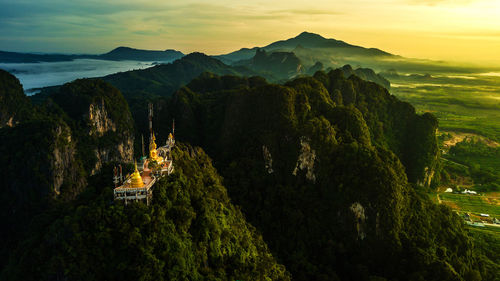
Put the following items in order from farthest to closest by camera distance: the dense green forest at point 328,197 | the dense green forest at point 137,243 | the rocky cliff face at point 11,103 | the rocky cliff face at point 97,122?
the rocky cliff face at point 11,103, the rocky cliff face at point 97,122, the dense green forest at point 328,197, the dense green forest at point 137,243

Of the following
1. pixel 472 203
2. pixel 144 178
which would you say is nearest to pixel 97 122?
pixel 144 178

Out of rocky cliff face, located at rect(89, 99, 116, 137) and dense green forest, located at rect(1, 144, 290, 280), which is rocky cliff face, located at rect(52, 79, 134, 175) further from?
dense green forest, located at rect(1, 144, 290, 280)

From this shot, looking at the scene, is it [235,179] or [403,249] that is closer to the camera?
[403,249]

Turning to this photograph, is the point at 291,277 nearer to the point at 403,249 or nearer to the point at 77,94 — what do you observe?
the point at 403,249

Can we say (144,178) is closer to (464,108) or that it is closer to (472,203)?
(472,203)

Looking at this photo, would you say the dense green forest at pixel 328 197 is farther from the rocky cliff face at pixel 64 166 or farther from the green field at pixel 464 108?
the green field at pixel 464 108

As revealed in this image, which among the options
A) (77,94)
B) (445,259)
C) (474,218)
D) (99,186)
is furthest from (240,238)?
(77,94)

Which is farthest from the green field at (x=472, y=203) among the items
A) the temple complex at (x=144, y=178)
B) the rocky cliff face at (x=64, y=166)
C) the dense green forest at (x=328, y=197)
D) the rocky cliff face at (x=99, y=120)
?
the rocky cliff face at (x=99, y=120)

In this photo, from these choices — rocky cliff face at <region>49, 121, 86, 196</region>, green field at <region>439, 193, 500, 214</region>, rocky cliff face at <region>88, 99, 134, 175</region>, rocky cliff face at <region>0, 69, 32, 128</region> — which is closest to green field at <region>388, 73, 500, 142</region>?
green field at <region>439, 193, 500, 214</region>
